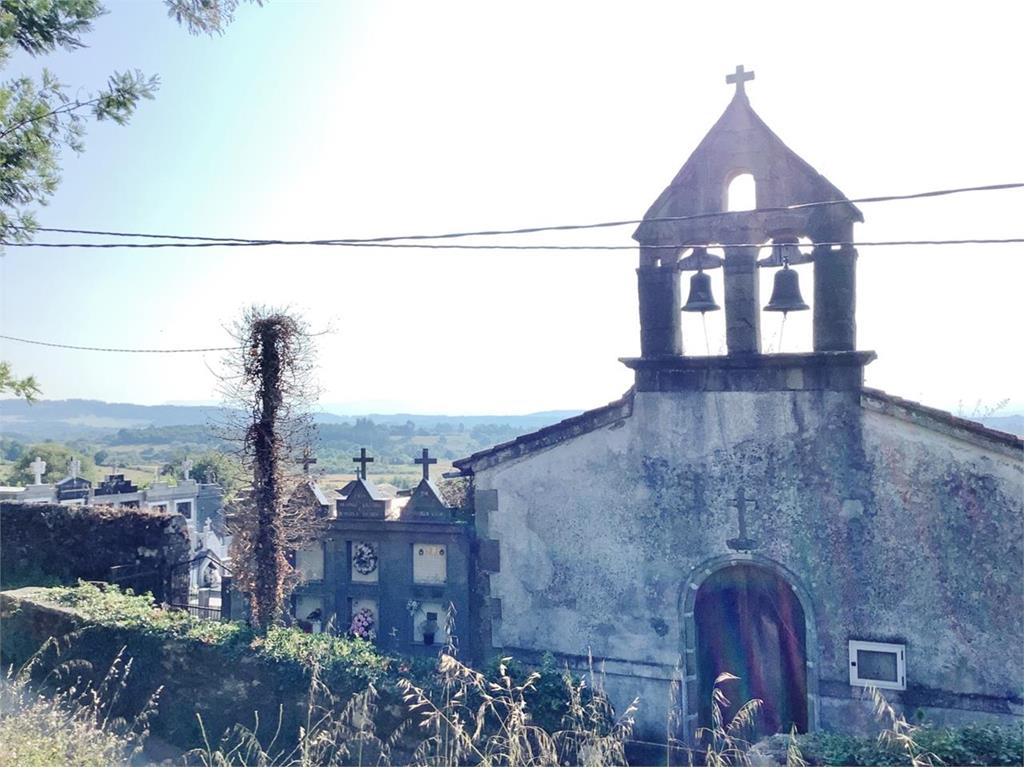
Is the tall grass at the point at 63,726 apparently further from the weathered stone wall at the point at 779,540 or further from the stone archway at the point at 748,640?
the stone archway at the point at 748,640

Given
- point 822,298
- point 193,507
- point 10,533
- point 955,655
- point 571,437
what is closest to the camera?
point 955,655

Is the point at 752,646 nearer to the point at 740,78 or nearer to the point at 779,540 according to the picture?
the point at 779,540

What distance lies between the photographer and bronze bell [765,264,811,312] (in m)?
8.30

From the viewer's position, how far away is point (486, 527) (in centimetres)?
974

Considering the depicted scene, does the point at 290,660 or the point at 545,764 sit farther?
the point at 290,660

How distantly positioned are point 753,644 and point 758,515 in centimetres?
171

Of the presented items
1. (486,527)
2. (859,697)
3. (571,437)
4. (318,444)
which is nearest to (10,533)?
(318,444)

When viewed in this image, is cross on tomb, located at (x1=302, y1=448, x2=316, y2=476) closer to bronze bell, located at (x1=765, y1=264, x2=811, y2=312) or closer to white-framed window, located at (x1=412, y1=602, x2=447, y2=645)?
white-framed window, located at (x1=412, y1=602, x2=447, y2=645)

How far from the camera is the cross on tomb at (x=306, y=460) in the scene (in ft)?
34.5

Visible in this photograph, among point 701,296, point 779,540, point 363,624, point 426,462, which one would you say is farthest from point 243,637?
point 701,296

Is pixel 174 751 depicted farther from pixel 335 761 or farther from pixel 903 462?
pixel 903 462

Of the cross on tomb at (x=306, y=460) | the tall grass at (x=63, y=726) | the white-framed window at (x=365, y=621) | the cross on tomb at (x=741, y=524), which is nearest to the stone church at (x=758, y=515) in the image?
the cross on tomb at (x=741, y=524)

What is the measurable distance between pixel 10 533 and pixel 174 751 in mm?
8028

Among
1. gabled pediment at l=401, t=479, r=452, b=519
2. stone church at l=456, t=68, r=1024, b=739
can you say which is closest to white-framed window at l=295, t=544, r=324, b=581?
gabled pediment at l=401, t=479, r=452, b=519
